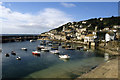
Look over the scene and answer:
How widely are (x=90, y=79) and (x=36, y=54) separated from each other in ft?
89.3

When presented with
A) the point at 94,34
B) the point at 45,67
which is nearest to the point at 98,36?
the point at 94,34

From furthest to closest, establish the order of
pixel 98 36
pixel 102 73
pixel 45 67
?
pixel 98 36 < pixel 45 67 < pixel 102 73

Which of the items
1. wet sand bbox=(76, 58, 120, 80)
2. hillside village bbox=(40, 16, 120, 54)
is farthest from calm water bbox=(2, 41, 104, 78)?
hillside village bbox=(40, 16, 120, 54)

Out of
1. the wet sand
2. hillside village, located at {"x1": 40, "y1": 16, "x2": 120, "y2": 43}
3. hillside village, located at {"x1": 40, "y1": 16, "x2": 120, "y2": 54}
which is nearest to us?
the wet sand

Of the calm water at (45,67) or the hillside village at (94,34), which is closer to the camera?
the calm water at (45,67)

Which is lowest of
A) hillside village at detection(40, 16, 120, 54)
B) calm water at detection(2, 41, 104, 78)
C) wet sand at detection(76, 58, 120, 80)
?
calm water at detection(2, 41, 104, 78)

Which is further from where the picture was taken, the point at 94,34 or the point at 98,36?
the point at 94,34

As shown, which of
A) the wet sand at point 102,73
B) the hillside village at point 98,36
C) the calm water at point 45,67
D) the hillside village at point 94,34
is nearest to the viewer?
the wet sand at point 102,73

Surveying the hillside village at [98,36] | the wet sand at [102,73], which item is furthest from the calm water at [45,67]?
the hillside village at [98,36]

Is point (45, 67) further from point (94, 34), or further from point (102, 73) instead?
point (94, 34)

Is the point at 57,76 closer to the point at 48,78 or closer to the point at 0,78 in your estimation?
the point at 48,78

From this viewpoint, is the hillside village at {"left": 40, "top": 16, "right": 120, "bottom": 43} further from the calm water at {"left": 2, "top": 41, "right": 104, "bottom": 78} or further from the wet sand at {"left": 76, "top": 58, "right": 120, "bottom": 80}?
the wet sand at {"left": 76, "top": 58, "right": 120, "bottom": 80}

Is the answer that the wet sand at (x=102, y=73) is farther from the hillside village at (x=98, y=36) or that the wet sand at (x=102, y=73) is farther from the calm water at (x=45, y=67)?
the hillside village at (x=98, y=36)

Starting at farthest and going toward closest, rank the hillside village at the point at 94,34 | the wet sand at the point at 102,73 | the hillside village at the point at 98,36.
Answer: the hillside village at the point at 94,34 < the hillside village at the point at 98,36 < the wet sand at the point at 102,73
